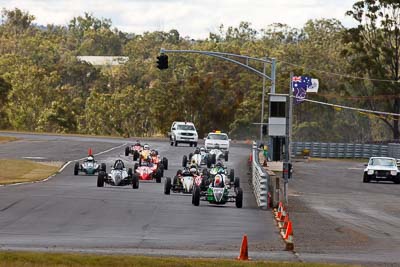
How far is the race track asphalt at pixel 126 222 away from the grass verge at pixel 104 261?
1.63 metres

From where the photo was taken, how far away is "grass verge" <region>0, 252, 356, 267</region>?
1733 cm

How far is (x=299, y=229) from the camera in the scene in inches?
1081

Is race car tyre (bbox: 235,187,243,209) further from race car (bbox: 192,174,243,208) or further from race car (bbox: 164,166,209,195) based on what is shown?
race car (bbox: 164,166,209,195)

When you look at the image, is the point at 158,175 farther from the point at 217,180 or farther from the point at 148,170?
the point at 217,180

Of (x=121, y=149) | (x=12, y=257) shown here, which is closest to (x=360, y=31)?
(x=121, y=149)

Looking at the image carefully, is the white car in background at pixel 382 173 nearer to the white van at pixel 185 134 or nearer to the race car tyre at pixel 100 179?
the race car tyre at pixel 100 179

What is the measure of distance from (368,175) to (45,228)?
108 feet

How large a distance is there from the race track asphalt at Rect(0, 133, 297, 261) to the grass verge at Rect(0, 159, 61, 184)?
220 centimetres

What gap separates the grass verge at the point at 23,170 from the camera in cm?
4536

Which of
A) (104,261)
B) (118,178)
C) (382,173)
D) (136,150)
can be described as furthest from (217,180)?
(136,150)

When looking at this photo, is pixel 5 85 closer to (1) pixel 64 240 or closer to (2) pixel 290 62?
(2) pixel 290 62

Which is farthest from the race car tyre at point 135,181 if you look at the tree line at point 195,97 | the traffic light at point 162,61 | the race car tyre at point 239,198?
the tree line at point 195,97

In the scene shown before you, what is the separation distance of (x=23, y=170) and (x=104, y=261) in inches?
1341

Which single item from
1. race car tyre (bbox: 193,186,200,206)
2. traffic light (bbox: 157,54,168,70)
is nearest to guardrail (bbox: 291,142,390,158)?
traffic light (bbox: 157,54,168,70)
